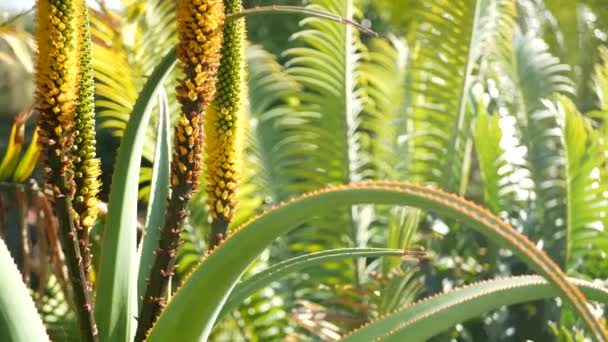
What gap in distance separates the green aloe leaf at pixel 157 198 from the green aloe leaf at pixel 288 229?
0.41 meters

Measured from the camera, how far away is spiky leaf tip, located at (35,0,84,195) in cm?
119

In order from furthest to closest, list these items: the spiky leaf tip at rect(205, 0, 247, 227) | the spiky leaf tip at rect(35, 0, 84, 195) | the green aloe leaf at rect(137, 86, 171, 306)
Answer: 1. the green aloe leaf at rect(137, 86, 171, 306)
2. the spiky leaf tip at rect(205, 0, 247, 227)
3. the spiky leaf tip at rect(35, 0, 84, 195)

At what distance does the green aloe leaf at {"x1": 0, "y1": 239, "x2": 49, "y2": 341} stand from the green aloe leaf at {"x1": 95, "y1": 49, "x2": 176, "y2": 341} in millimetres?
216

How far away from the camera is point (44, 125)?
1209 mm

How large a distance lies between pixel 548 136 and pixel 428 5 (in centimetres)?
76

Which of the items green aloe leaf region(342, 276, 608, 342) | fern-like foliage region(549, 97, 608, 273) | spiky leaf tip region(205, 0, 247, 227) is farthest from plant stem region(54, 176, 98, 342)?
fern-like foliage region(549, 97, 608, 273)

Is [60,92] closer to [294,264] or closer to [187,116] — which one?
[187,116]

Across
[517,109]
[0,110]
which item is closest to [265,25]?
[0,110]

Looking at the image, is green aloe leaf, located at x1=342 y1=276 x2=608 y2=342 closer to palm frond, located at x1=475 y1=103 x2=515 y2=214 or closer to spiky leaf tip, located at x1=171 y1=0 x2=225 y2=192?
spiky leaf tip, located at x1=171 y1=0 x2=225 y2=192

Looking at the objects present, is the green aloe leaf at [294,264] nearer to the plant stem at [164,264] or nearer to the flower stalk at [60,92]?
the plant stem at [164,264]

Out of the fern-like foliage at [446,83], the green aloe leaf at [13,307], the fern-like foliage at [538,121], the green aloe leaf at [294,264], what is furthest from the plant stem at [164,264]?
the fern-like foliage at [538,121]

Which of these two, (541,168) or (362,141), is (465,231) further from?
(362,141)

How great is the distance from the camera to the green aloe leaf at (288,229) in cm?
90

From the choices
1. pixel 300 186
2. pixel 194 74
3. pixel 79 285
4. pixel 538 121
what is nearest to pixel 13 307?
pixel 79 285
